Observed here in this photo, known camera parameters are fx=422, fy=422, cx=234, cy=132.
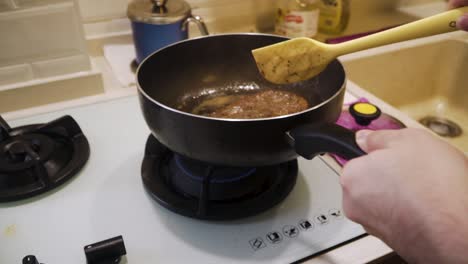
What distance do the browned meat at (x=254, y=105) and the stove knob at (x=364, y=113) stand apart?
91mm

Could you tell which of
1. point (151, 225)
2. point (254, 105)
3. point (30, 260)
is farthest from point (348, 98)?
point (30, 260)

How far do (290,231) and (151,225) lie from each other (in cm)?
18

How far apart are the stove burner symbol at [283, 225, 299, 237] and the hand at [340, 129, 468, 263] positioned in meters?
0.12

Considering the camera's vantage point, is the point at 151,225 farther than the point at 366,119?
No

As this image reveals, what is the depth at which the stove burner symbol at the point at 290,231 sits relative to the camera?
0.53 metres

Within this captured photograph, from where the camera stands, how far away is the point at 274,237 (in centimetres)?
52

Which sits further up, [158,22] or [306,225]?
[158,22]

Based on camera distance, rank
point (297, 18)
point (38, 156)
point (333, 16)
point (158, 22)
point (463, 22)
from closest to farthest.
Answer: point (463, 22)
point (38, 156)
point (158, 22)
point (297, 18)
point (333, 16)

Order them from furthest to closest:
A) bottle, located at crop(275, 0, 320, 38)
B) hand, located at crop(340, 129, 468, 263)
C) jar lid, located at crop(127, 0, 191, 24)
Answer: bottle, located at crop(275, 0, 320, 38)
jar lid, located at crop(127, 0, 191, 24)
hand, located at crop(340, 129, 468, 263)

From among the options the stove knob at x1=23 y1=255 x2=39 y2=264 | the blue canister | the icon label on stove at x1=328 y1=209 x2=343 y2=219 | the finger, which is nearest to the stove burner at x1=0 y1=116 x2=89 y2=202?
the stove knob at x1=23 y1=255 x2=39 y2=264

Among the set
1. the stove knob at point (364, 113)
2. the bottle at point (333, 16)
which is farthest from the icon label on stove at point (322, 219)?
the bottle at point (333, 16)

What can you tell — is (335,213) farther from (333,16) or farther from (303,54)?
(333,16)

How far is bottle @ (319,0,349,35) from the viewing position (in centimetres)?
106

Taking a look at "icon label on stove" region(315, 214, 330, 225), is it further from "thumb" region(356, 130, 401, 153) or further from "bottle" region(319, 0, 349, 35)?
"bottle" region(319, 0, 349, 35)
